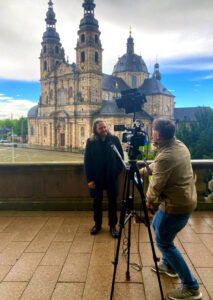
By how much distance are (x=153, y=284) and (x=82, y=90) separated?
4695 cm

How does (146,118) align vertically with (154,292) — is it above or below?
above

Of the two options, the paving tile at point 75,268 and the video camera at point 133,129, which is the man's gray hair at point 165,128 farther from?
the paving tile at point 75,268

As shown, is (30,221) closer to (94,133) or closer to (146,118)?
(94,133)

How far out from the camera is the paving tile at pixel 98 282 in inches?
98.9

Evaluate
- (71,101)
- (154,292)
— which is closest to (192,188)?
(154,292)

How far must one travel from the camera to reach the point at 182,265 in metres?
2.38

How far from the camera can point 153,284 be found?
8.80ft

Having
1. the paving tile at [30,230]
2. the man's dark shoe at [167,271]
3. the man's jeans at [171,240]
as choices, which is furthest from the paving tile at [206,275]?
the paving tile at [30,230]

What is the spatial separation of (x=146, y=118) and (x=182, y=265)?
49276 millimetres

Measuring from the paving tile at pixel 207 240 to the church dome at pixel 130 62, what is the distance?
60.6m

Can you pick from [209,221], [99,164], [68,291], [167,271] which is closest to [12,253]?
[68,291]

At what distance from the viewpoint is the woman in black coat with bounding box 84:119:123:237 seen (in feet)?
12.5

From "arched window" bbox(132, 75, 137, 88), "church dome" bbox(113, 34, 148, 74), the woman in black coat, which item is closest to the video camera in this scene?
the woman in black coat

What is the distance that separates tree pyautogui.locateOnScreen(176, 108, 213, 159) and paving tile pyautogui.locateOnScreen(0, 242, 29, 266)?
12.4 m
